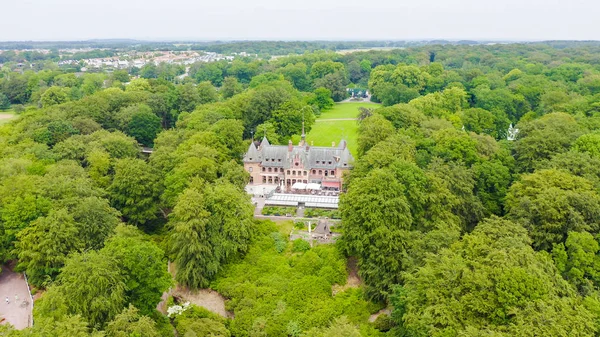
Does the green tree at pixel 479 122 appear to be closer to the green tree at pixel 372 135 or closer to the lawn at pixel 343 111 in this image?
the green tree at pixel 372 135

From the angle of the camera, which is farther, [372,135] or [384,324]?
[372,135]

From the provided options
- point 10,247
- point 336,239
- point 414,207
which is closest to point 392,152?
point 414,207

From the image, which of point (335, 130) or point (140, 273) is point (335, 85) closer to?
point (335, 130)

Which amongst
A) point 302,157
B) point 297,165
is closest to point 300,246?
point 297,165

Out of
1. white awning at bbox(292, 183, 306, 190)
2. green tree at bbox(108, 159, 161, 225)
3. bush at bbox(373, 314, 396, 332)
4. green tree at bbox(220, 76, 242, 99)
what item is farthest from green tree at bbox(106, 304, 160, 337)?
green tree at bbox(220, 76, 242, 99)

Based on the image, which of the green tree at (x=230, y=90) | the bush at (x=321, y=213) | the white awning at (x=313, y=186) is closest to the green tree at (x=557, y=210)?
the bush at (x=321, y=213)
